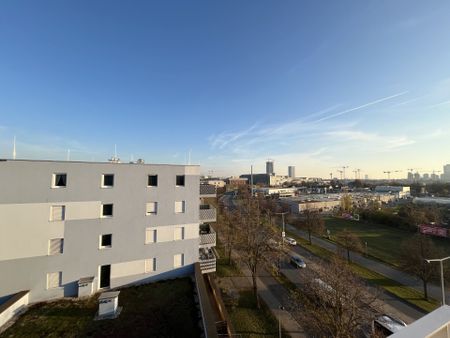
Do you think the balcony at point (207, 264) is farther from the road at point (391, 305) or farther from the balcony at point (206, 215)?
the road at point (391, 305)

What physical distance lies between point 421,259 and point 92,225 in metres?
28.7

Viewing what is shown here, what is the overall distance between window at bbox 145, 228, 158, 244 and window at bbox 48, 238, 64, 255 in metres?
5.61

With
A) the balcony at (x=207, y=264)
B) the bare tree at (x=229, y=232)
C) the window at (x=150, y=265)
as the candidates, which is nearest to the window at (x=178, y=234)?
the window at (x=150, y=265)

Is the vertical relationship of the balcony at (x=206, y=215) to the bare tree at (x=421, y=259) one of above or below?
above

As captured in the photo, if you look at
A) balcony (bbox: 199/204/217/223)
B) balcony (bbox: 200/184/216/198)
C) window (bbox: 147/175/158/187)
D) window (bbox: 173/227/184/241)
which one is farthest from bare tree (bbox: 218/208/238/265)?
window (bbox: 147/175/158/187)

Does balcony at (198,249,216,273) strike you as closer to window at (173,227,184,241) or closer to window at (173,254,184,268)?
window at (173,254,184,268)

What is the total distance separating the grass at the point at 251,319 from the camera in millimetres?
16031

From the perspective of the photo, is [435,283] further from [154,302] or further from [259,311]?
[154,302]

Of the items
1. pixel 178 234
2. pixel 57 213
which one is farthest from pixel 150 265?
pixel 57 213

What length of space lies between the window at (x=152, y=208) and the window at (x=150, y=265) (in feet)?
12.2

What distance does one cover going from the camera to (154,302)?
14758 mm

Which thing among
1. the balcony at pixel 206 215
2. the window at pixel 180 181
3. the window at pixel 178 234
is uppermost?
the window at pixel 180 181

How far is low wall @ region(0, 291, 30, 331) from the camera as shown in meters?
12.4

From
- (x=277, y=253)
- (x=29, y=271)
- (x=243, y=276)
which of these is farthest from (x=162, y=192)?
(x=243, y=276)
